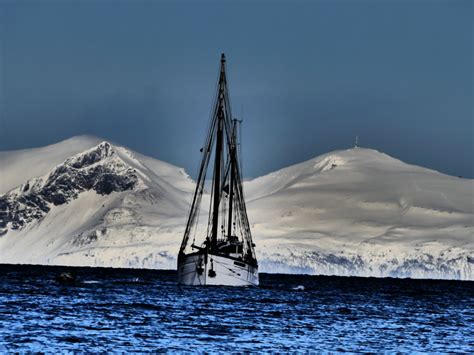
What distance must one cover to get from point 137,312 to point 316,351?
125 feet

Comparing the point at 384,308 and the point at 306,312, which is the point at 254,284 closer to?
the point at 384,308

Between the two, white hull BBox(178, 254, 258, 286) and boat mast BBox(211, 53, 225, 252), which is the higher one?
boat mast BBox(211, 53, 225, 252)

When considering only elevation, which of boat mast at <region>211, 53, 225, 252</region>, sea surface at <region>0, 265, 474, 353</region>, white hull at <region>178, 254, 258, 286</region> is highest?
boat mast at <region>211, 53, 225, 252</region>

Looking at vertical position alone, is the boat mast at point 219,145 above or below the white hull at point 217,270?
above

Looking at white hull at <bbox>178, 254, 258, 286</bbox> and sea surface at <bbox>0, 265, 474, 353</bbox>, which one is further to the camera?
white hull at <bbox>178, 254, 258, 286</bbox>

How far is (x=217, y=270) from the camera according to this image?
185 meters

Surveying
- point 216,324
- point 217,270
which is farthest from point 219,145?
point 216,324

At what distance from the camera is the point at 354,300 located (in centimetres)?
18962

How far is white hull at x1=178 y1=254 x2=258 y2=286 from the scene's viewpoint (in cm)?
18488

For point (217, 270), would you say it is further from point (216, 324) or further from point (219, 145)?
point (216, 324)

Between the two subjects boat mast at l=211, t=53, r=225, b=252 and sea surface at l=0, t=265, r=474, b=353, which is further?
boat mast at l=211, t=53, r=225, b=252

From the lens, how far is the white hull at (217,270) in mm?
184875

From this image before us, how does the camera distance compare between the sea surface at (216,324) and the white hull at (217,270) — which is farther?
the white hull at (217,270)

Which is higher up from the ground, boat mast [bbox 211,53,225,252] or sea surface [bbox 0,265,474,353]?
boat mast [bbox 211,53,225,252]
